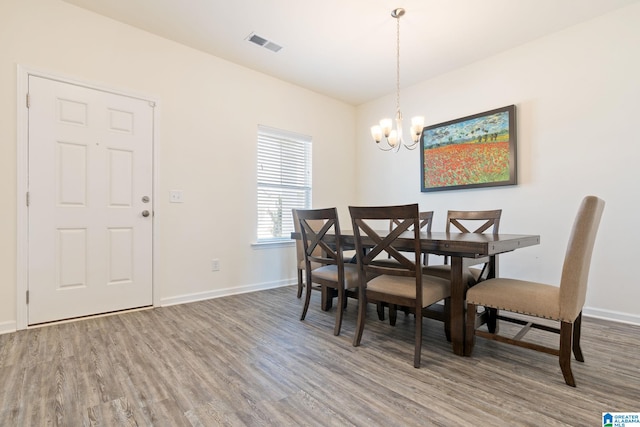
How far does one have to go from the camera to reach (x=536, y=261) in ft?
10.1

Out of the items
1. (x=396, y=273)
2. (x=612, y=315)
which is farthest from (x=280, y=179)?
(x=612, y=315)

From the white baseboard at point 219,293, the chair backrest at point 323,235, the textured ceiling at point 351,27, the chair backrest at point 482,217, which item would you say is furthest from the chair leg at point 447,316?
Answer: the textured ceiling at point 351,27

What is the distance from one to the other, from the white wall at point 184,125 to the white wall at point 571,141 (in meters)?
2.31

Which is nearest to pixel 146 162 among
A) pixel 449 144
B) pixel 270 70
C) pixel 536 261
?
pixel 270 70

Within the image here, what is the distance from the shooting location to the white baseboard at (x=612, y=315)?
8.41 ft

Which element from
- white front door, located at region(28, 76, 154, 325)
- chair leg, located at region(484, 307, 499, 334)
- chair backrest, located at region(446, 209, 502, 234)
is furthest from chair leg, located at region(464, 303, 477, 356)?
white front door, located at region(28, 76, 154, 325)

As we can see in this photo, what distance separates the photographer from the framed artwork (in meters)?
3.24

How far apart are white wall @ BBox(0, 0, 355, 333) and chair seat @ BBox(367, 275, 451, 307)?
2.01 metres

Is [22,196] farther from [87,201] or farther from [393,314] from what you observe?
[393,314]

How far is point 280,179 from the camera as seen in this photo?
4086mm

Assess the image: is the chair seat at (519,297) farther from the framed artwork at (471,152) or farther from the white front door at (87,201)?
the white front door at (87,201)

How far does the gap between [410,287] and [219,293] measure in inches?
90.0

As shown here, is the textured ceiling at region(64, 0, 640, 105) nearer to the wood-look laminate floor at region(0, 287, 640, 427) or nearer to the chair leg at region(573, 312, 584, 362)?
the chair leg at region(573, 312, 584, 362)

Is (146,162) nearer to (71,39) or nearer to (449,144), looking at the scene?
(71,39)
